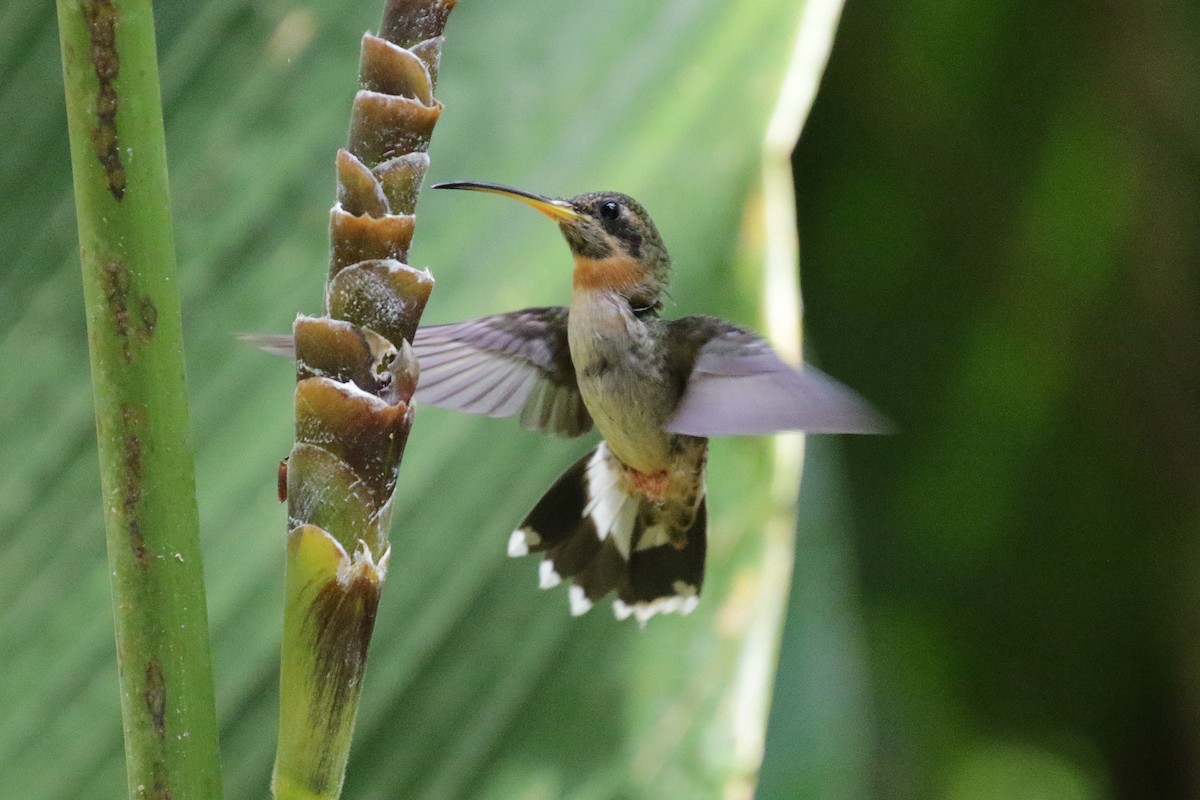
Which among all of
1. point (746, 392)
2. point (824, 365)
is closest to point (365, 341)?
point (746, 392)

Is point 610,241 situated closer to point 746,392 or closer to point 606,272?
point 606,272

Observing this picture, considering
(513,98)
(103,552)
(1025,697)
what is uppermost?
(513,98)

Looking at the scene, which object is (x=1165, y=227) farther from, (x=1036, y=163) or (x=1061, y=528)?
(x=1061, y=528)

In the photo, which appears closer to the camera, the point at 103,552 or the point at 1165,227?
Result: the point at 103,552

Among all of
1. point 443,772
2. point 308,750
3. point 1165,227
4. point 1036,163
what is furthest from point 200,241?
point 1165,227

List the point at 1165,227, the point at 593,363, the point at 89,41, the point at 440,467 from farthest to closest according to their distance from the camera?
the point at 1165,227
the point at 440,467
the point at 593,363
the point at 89,41

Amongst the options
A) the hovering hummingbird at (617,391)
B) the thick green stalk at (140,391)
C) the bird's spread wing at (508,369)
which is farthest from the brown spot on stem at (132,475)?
the bird's spread wing at (508,369)

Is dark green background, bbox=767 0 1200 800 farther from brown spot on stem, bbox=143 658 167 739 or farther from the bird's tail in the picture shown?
brown spot on stem, bbox=143 658 167 739

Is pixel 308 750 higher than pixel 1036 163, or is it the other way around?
pixel 1036 163
